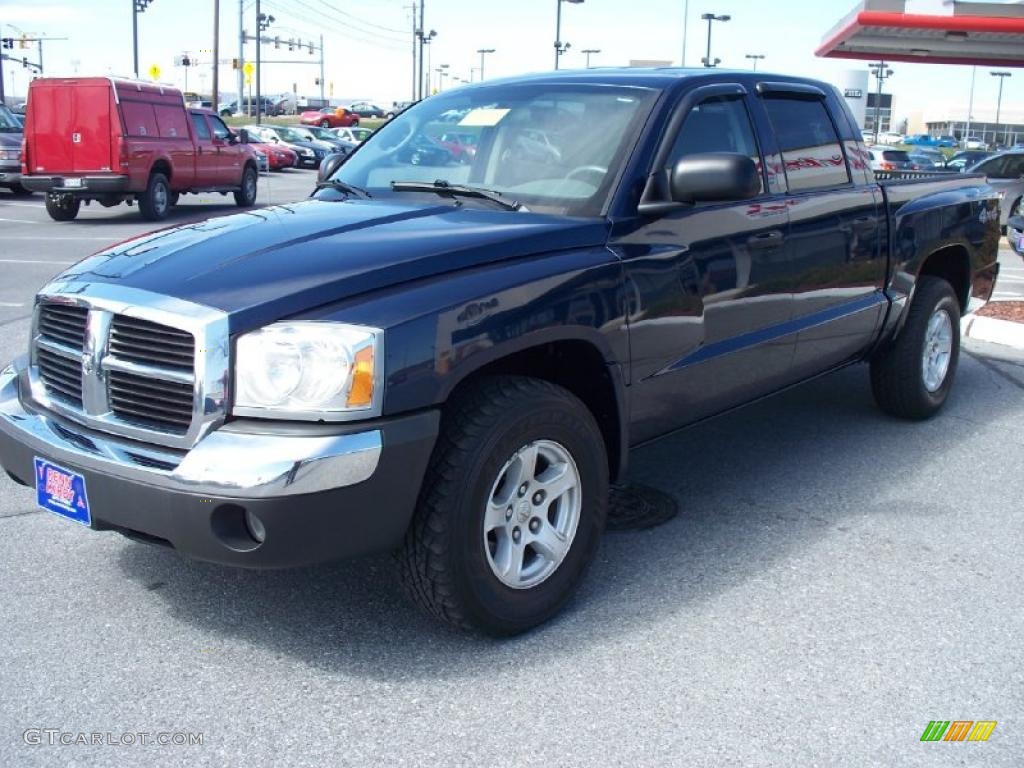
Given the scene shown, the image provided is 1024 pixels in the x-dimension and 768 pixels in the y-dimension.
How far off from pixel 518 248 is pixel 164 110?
17.0 metres

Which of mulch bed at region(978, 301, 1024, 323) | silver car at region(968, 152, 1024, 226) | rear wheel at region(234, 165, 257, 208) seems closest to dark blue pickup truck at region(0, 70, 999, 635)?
mulch bed at region(978, 301, 1024, 323)

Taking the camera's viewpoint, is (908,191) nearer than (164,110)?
Yes

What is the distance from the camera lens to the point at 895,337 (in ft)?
19.5

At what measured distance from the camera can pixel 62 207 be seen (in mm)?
18719

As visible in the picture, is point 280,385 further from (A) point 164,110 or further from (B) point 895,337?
(A) point 164,110

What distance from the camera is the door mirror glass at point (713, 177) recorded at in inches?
152

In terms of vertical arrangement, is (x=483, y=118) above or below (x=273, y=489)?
above

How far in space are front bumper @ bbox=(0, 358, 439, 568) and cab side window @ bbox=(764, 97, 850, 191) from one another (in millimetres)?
2562

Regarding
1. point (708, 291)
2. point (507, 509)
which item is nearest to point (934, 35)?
point (708, 291)

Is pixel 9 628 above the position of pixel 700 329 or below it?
below

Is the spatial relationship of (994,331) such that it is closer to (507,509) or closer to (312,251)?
(507,509)

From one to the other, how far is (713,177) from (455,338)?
1.23 metres

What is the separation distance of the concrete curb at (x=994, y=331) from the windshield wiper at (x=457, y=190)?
19.3ft

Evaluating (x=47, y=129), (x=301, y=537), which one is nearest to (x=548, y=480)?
(x=301, y=537)
